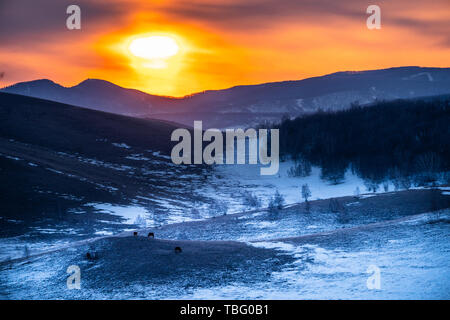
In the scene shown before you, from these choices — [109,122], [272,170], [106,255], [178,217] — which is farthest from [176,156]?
[106,255]

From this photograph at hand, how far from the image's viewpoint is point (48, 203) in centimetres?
4706

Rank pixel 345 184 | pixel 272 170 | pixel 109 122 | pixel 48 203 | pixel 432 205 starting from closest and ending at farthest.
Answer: pixel 432 205 → pixel 48 203 → pixel 345 184 → pixel 272 170 → pixel 109 122

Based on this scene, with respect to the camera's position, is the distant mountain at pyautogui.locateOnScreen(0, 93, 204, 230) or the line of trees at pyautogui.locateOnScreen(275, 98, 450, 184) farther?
the line of trees at pyautogui.locateOnScreen(275, 98, 450, 184)

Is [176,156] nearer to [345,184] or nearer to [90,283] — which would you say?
[345,184]

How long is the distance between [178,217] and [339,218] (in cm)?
1996

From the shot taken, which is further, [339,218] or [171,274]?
[339,218]

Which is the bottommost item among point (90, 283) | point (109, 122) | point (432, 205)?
point (90, 283)

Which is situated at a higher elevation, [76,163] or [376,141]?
[376,141]

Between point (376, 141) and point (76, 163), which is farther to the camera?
point (376, 141)

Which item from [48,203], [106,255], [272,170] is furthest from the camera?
[272,170]

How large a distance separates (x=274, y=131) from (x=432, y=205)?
78.7 metres

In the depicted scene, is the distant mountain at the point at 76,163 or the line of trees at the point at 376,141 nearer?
the distant mountain at the point at 76,163

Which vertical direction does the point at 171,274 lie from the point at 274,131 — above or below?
below

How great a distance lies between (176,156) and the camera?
9694cm
